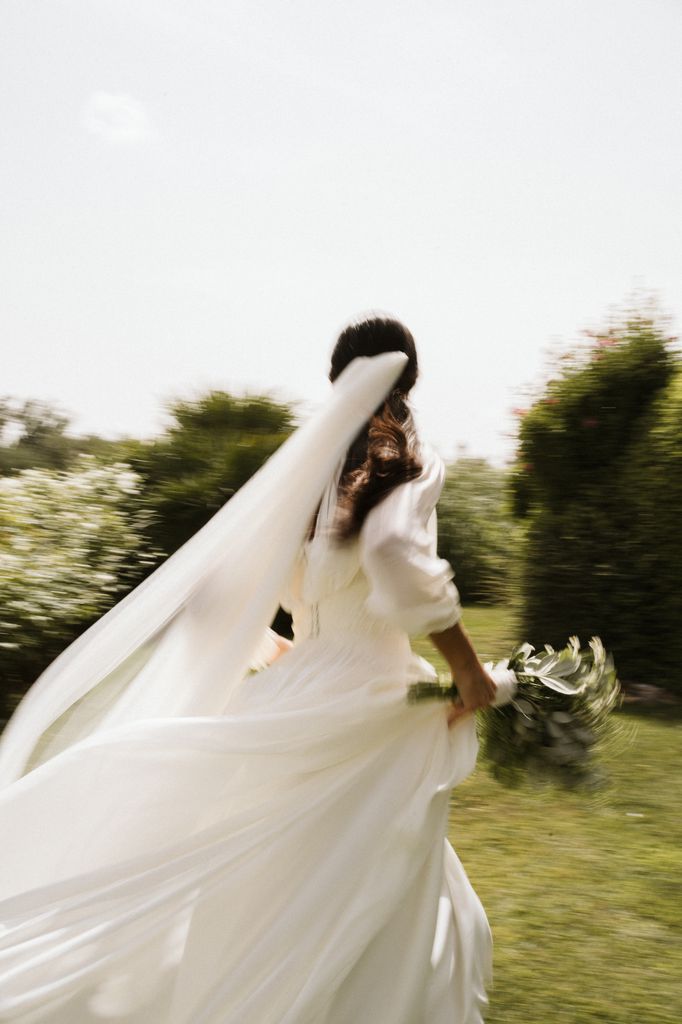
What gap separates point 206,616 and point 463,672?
765 millimetres

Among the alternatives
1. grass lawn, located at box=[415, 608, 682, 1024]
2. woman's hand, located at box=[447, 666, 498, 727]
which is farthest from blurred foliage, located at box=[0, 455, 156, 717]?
woman's hand, located at box=[447, 666, 498, 727]

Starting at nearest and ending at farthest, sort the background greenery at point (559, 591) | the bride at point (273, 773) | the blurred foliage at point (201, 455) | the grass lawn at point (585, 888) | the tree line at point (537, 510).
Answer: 1. the bride at point (273, 773)
2. the grass lawn at point (585, 888)
3. the background greenery at point (559, 591)
4. the tree line at point (537, 510)
5. the blurred foliage at point (201, 455)

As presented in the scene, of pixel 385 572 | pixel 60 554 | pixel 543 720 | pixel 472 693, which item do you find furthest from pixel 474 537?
pixel 385 572

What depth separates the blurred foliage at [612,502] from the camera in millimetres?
8125

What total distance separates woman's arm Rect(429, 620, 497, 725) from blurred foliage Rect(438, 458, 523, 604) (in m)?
11.8

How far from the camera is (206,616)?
9.21 feet

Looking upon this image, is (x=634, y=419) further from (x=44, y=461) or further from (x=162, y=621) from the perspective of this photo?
(x=44, y=461)

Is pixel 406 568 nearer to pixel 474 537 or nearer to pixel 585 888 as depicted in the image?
pixel 585 888

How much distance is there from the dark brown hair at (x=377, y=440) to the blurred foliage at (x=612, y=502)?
19.1ft

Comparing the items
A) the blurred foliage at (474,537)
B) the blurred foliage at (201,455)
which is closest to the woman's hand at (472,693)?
the blurred foliage at (201,455)

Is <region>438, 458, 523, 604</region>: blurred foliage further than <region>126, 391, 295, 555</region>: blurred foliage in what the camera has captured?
Yes

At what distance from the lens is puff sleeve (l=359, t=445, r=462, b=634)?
247cm

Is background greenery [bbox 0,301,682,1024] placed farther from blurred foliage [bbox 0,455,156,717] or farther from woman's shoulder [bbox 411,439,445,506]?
woman's shoulder [bbox 411,439,445,506]

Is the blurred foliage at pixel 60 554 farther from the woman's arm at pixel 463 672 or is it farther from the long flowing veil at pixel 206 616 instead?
the woman's arm at pixel 463 672
